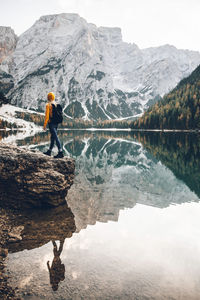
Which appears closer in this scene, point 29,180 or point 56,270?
point 56,270

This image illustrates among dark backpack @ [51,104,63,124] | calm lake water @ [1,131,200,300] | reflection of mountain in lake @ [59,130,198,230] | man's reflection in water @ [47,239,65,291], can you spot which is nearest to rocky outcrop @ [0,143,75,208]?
calm lake water @ [1,131,200,300]

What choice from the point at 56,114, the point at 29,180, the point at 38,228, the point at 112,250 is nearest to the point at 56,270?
the point at 112,250

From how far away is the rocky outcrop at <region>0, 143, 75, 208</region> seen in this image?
50.8ft

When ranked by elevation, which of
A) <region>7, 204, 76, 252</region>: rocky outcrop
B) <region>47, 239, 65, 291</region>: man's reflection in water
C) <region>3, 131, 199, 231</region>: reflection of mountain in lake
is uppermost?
<region>47, 239, 65, 291</region>: man's reflection in water

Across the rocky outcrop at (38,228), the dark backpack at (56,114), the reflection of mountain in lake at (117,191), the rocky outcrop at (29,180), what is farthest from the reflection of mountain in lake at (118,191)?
the dark backpack at (56,114)

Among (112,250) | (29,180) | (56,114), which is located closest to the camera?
(112,250)

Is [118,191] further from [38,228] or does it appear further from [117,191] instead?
[38,228]

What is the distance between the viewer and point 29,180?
51.3ft

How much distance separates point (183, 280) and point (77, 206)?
9.74m

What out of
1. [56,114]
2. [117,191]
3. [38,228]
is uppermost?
[56,114]

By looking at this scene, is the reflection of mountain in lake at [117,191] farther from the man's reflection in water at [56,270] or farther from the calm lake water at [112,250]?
the man's reflection in water at [56,270]

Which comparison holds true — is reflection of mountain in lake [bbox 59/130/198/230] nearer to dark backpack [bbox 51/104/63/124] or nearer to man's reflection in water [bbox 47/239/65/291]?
man's reflection in water [bbox 47/239/65/291]

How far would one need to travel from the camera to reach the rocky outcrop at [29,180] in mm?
15492

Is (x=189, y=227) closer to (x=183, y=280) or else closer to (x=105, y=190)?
(x=183, y=280)
